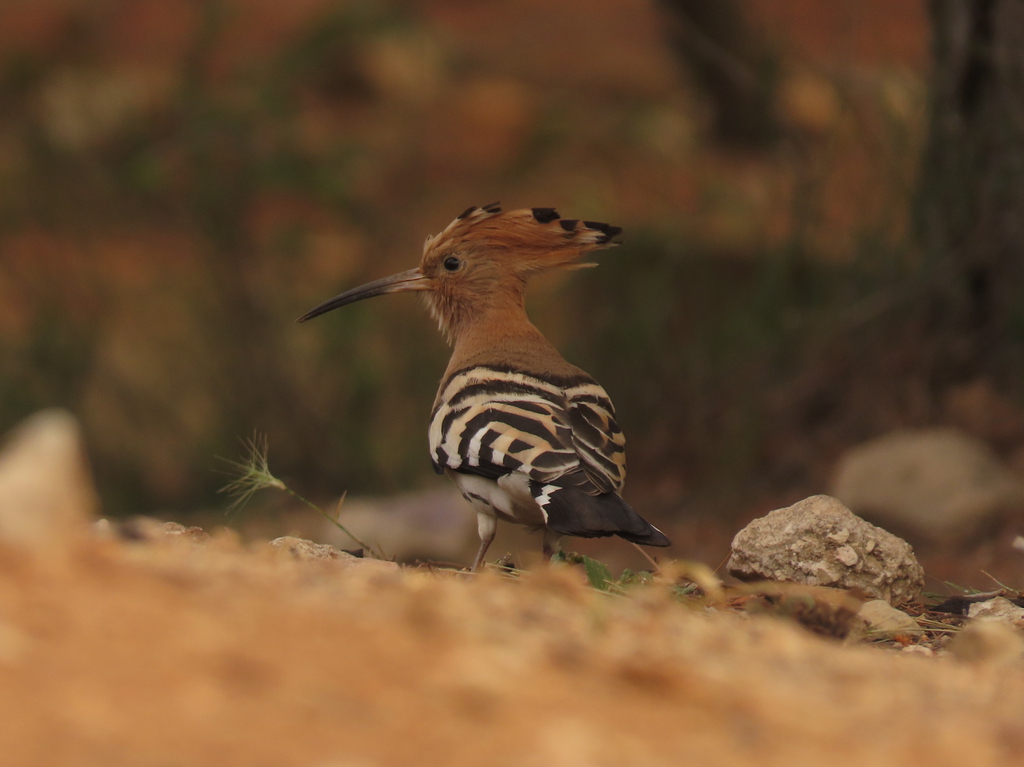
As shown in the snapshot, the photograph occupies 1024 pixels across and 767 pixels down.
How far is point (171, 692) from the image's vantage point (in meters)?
1.51

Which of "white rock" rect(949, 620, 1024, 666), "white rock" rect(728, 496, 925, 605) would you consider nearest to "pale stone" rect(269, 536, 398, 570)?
"white rock" rect(728, 496, 925, 605)

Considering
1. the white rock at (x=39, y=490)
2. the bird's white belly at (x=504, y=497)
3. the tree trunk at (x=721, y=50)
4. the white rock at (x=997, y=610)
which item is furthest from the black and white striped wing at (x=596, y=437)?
the tree trunk at (x=721, y=50)

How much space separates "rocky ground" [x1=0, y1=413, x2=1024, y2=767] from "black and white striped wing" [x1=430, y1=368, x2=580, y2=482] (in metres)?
1.19

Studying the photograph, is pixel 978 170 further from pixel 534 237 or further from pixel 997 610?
pixel 997 610

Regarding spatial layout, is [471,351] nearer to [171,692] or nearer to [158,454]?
[171,692]

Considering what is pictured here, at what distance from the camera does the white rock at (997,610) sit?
3002 mm

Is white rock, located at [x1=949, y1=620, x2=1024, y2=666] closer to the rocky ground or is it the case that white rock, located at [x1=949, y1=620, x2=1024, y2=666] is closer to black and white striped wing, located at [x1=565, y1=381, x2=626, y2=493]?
the rocky ground

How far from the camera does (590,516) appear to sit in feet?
10.7

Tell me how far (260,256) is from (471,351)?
4327mm

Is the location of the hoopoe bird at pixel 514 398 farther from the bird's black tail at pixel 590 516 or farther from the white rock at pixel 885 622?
the white rock at pixel 885 622

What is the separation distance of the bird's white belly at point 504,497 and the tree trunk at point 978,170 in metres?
3.03

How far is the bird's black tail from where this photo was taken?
320 cm

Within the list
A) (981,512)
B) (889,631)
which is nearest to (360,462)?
(981,512)

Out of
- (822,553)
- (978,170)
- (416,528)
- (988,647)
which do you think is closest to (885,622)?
(822,553)
